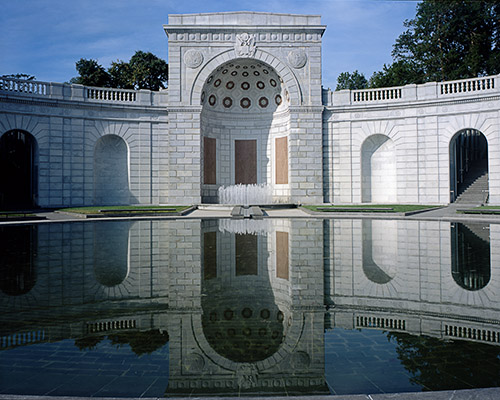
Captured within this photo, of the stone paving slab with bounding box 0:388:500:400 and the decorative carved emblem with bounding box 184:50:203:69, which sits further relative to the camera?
the decorative carved emblem with bounding box 184:50:203:69

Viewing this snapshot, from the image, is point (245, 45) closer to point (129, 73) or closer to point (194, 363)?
point (129, 73)

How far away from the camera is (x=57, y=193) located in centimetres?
2889

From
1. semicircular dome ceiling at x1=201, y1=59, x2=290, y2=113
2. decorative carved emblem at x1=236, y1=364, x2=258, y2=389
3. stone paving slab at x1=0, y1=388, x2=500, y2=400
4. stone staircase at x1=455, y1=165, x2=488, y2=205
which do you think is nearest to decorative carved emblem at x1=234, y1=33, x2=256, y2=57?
semicircular dome ceiling at x1=201, y1=59, x2=290, y2=113

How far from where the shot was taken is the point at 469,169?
112 ft

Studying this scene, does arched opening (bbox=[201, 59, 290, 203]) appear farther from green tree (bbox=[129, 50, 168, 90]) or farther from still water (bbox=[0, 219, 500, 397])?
still water (bbox=[0, 219, 500, 397])

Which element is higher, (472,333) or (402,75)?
(402,75)

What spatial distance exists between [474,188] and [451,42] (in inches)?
728

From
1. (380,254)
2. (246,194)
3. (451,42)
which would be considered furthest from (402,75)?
(380,254)

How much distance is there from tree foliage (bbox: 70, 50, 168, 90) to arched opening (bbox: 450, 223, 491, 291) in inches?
1543

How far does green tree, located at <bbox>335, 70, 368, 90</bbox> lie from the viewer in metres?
61.7

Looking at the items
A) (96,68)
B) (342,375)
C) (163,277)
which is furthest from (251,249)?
(96,68)

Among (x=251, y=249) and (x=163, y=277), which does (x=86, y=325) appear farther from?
(x=251, y=249)

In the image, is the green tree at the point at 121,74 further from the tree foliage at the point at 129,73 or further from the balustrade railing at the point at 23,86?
the balustrade railing at the point at 23,86

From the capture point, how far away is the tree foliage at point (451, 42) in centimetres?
3769
